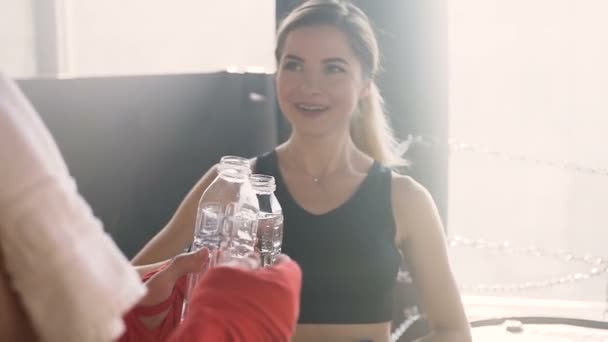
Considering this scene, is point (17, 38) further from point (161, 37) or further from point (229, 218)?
point (229, 218)

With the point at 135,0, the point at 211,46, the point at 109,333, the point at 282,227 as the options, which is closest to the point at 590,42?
the point at 282,227

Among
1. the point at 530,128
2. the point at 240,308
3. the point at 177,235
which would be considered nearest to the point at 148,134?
the point at 177,235

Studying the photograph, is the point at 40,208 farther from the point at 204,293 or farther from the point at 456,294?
the point at 456,294

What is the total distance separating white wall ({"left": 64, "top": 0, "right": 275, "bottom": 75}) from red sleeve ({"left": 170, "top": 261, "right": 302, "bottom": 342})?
2.49 feet

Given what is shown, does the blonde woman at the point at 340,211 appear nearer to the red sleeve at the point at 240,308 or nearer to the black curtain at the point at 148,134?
the black curtain at the point at 148,134

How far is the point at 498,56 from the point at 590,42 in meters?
0.14

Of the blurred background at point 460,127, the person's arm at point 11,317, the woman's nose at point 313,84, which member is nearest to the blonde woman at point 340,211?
the woman's nose at point 313,84

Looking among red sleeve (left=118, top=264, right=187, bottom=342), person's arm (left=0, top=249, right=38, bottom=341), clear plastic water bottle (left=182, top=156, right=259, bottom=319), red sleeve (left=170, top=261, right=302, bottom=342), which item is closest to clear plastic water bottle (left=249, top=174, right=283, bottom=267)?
clear plastic water bottle (left=182, top=156, right=259, bottom=319)

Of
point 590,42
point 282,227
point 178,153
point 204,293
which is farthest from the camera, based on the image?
point 178,153

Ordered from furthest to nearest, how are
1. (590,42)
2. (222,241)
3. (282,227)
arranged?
(590,42) < (282,227) < (222,241)

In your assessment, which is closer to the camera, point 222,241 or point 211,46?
point 222,241

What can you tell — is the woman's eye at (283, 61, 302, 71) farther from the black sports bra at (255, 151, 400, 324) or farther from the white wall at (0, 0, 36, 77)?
the white wall at (0, 0, 36, 77)

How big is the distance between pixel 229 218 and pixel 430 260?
353mm

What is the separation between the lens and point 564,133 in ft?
3.93
